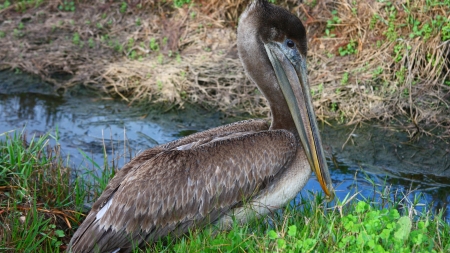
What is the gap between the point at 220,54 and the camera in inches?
344

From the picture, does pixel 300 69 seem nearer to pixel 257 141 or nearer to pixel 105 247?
pixel 257 141

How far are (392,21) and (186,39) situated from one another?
2.79m

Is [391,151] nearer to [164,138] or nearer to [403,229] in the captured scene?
[164,138]

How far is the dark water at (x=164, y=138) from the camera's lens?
20.6 ft

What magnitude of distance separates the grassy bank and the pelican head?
41 cm

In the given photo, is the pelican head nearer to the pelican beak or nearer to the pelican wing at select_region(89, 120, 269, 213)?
the pelican beak

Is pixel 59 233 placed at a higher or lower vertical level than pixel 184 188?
lower

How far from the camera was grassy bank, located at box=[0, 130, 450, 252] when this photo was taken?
388 cm

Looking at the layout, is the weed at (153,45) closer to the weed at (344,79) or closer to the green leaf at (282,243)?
the weed at (344,79)

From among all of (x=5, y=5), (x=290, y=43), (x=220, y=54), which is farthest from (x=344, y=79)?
(x=5, y=5)

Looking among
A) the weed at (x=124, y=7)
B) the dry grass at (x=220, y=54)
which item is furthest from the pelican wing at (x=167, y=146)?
the weed at (x=124, y=7)

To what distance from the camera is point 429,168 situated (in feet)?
21.3

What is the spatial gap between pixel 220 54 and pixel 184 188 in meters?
4.37

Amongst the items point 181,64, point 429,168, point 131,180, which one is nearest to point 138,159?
point 131,180
